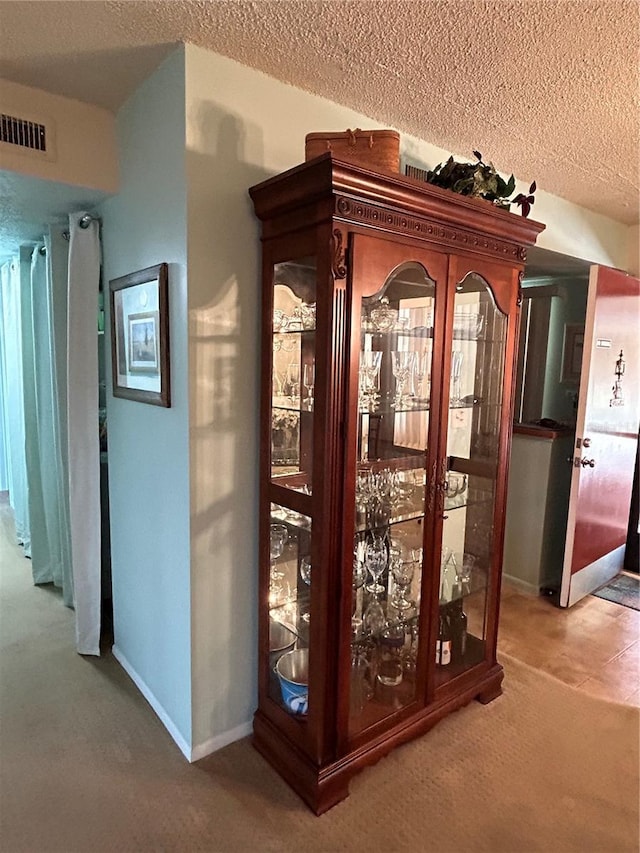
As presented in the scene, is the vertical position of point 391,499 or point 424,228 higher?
point 424,228

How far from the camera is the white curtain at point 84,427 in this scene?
236 centimetres

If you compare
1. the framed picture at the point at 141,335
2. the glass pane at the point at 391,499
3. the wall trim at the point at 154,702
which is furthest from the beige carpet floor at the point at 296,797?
the framed picture at the point at 141,335

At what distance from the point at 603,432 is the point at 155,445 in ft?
8.65

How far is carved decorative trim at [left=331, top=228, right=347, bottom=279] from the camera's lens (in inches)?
60.9

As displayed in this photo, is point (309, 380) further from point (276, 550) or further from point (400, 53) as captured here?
point (400, 53)

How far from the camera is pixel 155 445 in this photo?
2039 millimetres

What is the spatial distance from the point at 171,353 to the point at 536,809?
197 centimetres

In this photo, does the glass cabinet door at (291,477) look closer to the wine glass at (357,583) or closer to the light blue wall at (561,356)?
the wine glass at (357,583)

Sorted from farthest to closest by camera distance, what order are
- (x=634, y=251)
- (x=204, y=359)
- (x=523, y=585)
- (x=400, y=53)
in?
1. (x=634, y=251)
2. (x=523, y=585)
3. (x=204, y=359)
4. (x=400, y=53)

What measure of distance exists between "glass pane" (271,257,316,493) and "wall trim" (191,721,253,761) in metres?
0.99

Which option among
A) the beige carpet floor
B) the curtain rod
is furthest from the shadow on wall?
the curtain rod

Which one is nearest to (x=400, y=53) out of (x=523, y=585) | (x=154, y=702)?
(x=154, y=702)

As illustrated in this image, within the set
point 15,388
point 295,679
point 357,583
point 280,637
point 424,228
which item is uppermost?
point 424,228

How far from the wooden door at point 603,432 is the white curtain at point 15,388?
3527mm
